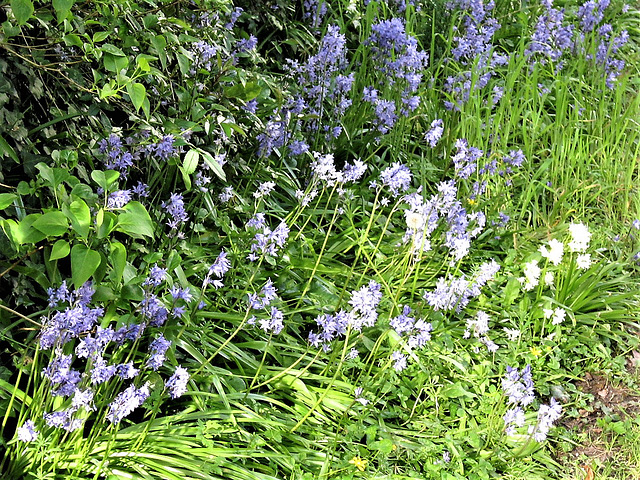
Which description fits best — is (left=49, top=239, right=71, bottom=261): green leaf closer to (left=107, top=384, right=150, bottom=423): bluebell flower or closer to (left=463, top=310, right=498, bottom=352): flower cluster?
(left=107, top=384, right=150, bottom=423): bluebell flower

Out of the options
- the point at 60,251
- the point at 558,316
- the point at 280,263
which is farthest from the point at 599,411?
the point at 60,251

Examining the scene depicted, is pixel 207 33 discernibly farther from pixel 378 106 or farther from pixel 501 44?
pixel 501 44

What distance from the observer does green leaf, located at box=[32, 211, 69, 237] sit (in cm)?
170

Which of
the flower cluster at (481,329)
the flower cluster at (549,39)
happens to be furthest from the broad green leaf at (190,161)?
the flower cluster at (549,39)

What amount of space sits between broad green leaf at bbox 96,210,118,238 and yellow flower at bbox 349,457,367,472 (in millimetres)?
1186

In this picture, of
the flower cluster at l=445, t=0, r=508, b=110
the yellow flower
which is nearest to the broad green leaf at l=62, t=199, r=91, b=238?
the yellow flower

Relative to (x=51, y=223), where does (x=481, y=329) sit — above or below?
below

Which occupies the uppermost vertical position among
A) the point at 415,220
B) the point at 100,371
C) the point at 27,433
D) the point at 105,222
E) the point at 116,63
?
the point at 116,63

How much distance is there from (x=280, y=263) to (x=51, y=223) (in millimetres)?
1409

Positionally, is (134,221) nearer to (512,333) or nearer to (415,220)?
(415,220)

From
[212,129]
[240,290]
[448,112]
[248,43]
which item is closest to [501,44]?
[448,112]

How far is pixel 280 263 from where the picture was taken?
3.03 meters

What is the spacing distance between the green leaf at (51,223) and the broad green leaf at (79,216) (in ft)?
0.06

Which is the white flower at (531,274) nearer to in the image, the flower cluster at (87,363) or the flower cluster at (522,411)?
the flower cluster at (522,411)
